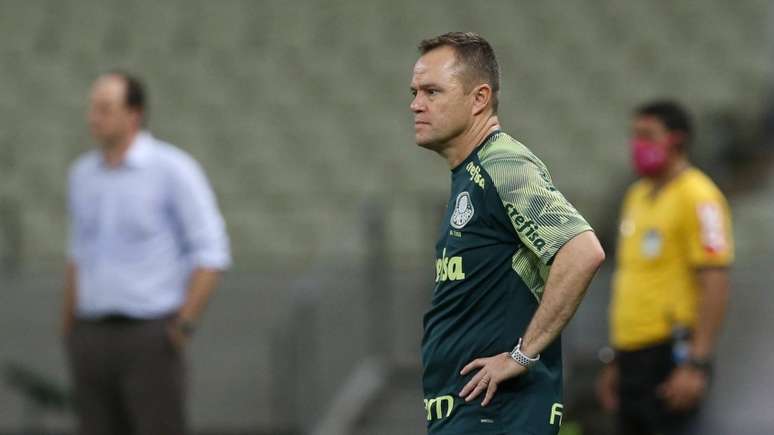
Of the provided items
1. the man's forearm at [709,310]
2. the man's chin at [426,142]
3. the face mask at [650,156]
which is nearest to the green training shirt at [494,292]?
the man's chin at [426,142]

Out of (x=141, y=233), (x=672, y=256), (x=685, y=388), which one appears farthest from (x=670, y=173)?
(x=141, y=233)

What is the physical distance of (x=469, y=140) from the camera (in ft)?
13.3

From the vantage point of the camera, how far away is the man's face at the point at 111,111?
264 inches

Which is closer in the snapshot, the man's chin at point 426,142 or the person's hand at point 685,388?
the man's chin at point 426,142

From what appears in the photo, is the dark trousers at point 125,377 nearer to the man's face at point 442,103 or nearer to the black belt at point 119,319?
the black belt at point 119,319

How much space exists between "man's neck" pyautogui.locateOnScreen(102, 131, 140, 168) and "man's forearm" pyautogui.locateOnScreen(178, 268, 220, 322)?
2.02ft

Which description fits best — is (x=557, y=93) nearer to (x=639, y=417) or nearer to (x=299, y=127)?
(x=299, y=127)

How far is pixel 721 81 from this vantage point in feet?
39.6

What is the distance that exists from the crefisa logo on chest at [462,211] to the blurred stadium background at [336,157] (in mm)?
4822

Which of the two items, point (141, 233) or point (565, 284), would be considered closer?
point (565, 284)

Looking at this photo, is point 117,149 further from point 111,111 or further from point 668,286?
point 668,286

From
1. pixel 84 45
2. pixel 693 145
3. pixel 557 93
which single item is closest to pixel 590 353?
pixel 693 145

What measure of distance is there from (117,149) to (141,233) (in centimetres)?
41

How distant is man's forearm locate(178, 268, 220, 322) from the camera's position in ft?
22.2
